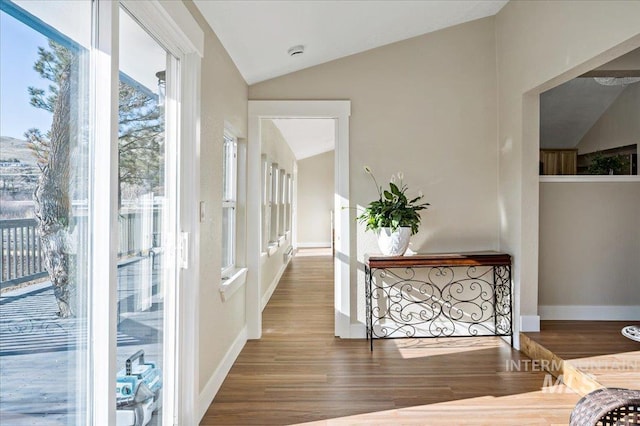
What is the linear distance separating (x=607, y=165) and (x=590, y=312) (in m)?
1.47

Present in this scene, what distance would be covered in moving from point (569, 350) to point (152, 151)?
3.11m

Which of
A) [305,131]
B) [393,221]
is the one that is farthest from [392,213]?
[305,131]

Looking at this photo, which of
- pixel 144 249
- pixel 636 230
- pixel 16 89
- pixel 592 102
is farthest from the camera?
pixel 592 102

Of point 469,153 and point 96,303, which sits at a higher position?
point 469,153

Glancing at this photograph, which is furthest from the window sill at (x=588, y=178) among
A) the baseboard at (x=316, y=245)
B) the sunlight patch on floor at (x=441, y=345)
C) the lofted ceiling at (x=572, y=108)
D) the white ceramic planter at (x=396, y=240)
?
the baseboard at (x=316, y=245)

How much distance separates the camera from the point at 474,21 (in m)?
4.12

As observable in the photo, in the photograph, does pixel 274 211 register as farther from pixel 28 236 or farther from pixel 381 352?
pixel 28 236

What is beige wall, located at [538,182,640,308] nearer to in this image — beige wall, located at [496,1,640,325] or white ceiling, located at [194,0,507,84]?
beige wall, located at [496,1,640,325]

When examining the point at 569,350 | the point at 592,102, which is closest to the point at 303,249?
the point at 592,102

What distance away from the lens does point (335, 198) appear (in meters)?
4.07

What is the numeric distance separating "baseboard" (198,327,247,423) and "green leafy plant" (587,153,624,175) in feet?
12.5

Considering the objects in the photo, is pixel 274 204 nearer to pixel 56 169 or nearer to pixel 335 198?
pixel 335 198

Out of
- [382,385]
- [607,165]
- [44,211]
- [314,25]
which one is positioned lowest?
[382,385]

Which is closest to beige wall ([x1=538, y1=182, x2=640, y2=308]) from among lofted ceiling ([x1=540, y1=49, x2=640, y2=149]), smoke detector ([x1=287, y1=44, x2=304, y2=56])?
lofted ceiling ([x1=540, y1=49, x2=640, y2=149])
